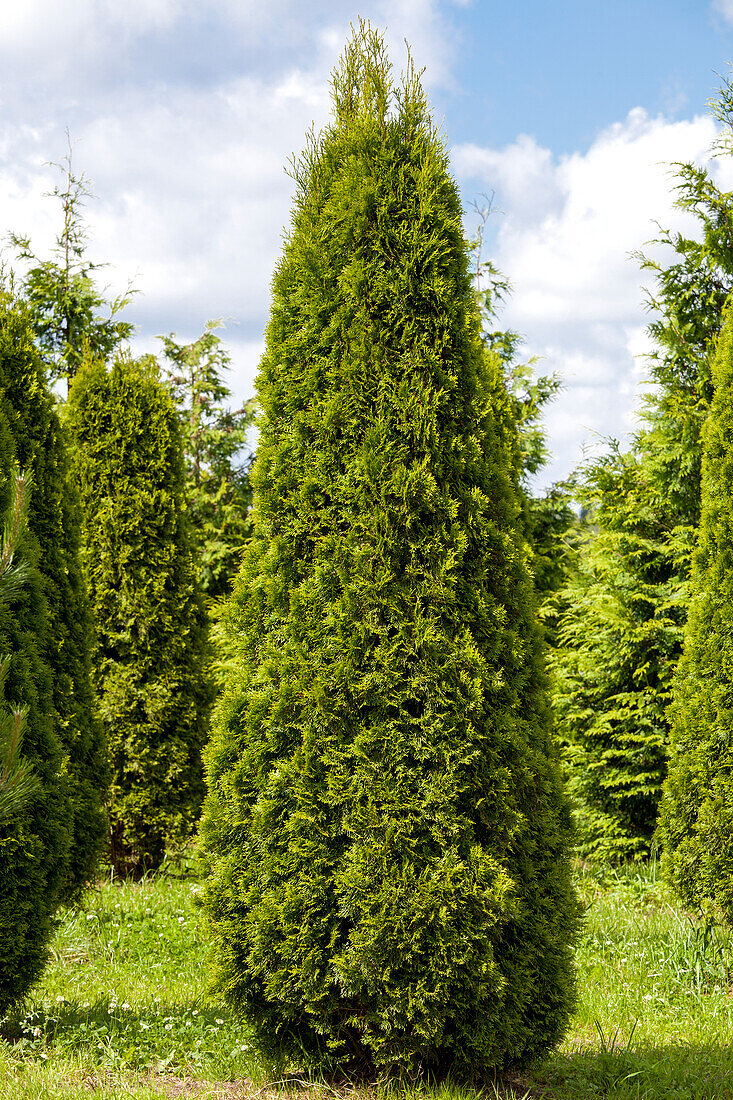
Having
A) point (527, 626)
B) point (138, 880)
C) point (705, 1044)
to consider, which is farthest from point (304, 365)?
point (138, 880)

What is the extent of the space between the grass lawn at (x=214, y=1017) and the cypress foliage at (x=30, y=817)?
1.30 feet

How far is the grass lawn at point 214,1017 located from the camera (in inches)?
148

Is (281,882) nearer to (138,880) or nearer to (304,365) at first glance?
(304,365)

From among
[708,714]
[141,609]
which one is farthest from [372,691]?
[141,609]

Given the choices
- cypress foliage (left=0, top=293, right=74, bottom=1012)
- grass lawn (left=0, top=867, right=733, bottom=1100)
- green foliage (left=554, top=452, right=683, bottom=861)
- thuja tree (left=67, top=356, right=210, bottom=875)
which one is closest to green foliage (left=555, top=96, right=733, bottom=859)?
green foliage (left=554, top=452, right=683, bottom=861)

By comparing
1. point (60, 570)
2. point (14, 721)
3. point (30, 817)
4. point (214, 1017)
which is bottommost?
point (214, 1017)

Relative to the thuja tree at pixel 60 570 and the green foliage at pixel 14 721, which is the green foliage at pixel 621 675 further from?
the green foliage at pixel 14 721

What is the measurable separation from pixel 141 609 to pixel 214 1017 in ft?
14.2

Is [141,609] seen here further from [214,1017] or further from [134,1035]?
[134,1035]

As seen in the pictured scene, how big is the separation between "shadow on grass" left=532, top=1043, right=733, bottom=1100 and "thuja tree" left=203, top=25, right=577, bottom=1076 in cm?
40

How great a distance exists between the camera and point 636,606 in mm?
8703

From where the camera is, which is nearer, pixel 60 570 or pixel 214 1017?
pixel 214 1017

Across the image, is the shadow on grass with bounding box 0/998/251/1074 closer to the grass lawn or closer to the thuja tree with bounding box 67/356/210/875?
Result: the grass lawn

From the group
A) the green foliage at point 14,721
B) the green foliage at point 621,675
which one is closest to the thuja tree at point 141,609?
the green foliage at point 621,675
